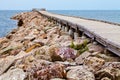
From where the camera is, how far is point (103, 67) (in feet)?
16.6

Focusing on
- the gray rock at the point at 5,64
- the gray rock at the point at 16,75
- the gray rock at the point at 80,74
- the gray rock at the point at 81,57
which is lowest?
the gray rock at the point at 5,64

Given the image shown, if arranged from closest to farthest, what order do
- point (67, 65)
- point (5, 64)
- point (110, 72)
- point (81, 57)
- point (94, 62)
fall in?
point (110, 72)
point (94, 62)
point (67, 65)
point (81, 57)
point (5, 64)

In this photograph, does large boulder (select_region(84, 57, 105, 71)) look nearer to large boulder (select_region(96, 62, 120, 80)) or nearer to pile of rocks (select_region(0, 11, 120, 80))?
pile of rocks (select_region(0, 11, 120, 80))

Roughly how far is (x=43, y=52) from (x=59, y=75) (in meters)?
1.62

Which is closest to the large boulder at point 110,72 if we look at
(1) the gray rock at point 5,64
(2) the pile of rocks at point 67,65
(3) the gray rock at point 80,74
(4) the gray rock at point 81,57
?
(2) the pile of rocks at point 67,65

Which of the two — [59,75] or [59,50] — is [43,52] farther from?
[59,75]

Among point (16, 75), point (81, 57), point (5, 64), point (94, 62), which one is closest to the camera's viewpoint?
point (16, 75)

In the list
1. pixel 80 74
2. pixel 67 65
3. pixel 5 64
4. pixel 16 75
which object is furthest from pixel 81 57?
pixel 5 64

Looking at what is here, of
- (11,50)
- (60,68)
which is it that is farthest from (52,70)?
(11,50)

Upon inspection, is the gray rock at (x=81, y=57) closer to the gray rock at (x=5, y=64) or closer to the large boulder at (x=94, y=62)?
the large boulder at (x=94, y=62)

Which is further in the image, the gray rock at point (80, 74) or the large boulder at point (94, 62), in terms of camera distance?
the large boulder at point (94, 62)

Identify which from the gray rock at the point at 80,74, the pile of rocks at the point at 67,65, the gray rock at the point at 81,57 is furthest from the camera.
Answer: the gray rock at the point at 81,57

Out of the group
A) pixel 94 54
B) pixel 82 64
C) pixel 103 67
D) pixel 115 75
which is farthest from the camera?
pixel 94 54

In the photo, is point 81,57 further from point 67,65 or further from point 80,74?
point 80,74
